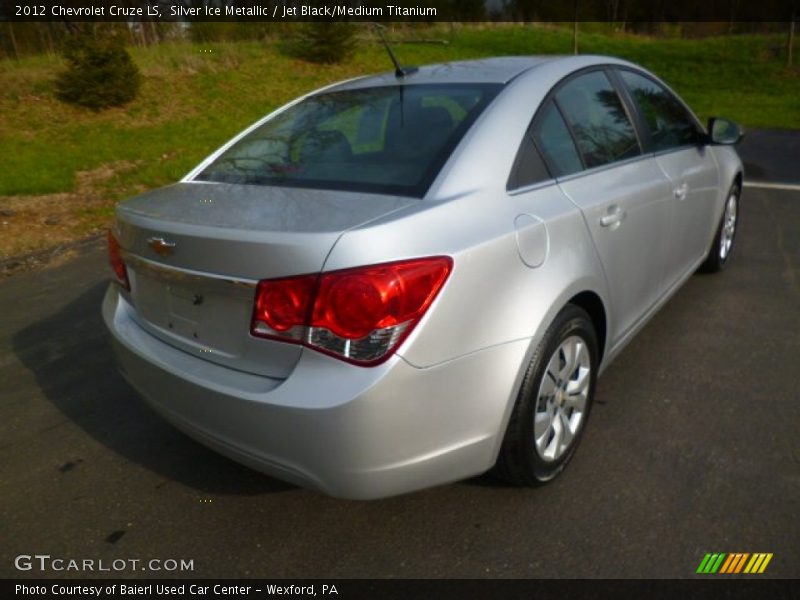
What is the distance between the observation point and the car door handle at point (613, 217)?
2645 millimetres

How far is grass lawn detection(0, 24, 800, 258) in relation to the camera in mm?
8070

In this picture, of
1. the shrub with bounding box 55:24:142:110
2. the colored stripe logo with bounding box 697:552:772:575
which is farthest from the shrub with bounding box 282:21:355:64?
the colored stripe logo with bounding box 697:552:772:575

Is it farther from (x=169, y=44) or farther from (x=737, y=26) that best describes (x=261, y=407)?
(x=737, y=26)

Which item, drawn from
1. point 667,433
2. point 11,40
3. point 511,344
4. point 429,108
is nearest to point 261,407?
point 511,344

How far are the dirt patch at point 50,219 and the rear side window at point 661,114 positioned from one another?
5260 mm

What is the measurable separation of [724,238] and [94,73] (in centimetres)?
1122

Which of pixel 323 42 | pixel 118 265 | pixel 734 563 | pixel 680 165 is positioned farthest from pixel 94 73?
pixel 734 563

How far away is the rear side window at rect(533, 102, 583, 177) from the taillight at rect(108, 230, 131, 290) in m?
1.66

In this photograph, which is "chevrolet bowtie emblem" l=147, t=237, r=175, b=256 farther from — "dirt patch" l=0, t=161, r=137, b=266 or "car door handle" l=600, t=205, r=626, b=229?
"dirt patch" l=0, t=161, r=137, b=266

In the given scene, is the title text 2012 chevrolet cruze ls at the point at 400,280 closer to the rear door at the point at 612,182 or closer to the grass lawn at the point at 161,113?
the rear door at the point at 612,182

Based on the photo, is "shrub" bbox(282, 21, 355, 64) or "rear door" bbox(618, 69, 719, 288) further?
"shrub" bbox(282, 21, 355, 64)

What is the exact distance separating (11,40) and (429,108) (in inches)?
865

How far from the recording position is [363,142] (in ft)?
8.77

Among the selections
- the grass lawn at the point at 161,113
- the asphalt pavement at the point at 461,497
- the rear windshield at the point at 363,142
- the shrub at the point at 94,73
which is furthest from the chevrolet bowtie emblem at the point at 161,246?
the shrub at the point at 94,73
